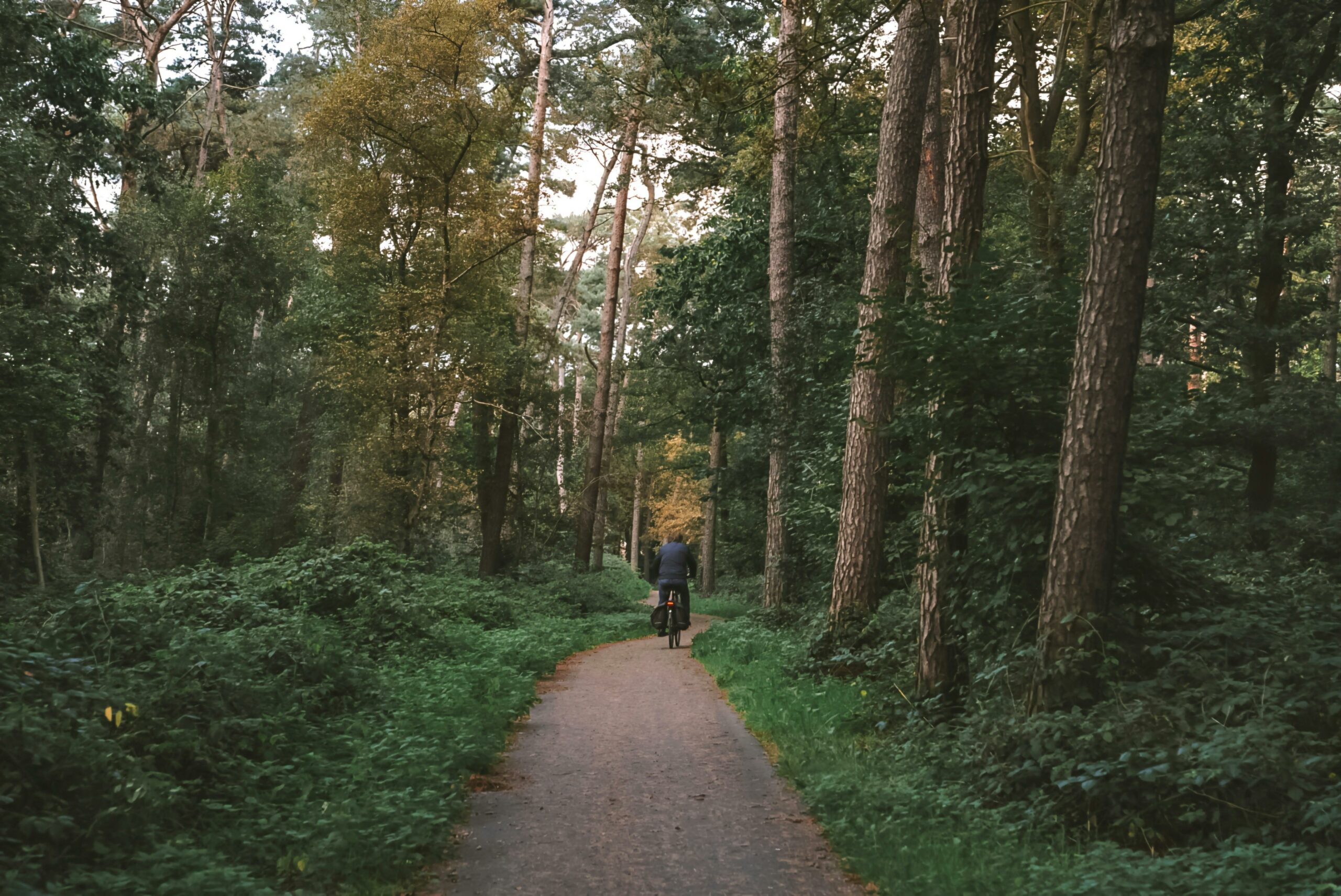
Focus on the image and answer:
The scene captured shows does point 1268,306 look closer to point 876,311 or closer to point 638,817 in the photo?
point 876,311

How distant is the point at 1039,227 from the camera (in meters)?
17.1

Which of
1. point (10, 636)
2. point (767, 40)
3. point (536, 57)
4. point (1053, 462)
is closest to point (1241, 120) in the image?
point (767, 40)

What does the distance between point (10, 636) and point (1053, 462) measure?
7.07m

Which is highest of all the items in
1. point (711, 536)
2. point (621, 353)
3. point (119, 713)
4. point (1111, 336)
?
point (621, 353)

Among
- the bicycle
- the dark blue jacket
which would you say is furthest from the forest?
the dark blue jacket

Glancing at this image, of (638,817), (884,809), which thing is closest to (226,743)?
(638,817)

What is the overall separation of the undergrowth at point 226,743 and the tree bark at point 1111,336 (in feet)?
13.3

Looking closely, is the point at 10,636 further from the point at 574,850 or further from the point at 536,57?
the point at 536,57

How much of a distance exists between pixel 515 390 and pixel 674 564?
821 cm

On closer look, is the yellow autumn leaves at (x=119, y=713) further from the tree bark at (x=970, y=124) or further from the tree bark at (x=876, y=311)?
the tree bark at (x=876, y=311)

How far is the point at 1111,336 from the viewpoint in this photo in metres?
6.11

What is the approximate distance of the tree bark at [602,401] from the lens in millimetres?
27641

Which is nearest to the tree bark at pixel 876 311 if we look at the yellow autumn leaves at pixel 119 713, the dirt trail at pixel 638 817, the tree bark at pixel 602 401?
the dirt trail at pixel 638 817

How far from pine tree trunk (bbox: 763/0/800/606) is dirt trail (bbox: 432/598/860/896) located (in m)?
7.50
